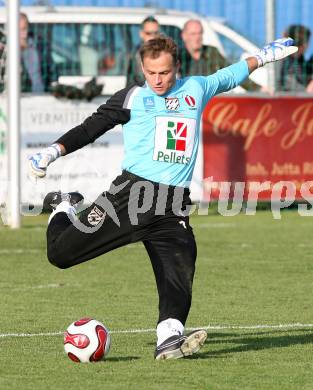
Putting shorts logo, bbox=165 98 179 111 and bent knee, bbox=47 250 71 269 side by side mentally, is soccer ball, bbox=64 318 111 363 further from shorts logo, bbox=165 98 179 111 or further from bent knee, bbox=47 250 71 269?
shorts logo, bbox=165 98 179 111

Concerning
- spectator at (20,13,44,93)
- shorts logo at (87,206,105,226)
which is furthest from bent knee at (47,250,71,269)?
spectator at (20,13,44,93)

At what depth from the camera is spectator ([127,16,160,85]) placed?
696 inches

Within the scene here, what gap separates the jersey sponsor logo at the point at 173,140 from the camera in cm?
802

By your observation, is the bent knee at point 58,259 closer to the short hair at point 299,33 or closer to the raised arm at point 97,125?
the raised arm at point 97,125

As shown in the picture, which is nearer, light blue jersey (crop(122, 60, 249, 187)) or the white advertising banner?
light blue jersey (crop(122, 60, 249, 187))

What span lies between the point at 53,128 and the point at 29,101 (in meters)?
0.49

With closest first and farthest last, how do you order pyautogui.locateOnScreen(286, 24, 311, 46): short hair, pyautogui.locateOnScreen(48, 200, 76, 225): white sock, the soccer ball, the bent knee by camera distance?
the soccer ball < the bent knee < pyautogui.locateOnScreen(48, 200, 76, 225): white sock < pyautogui.locateOnScreen(286, 24, 311, 46): short hair

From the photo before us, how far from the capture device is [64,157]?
17656 millimetres

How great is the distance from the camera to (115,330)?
913 cm

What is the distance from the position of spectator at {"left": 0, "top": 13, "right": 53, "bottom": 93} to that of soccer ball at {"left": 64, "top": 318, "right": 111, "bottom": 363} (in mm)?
10052

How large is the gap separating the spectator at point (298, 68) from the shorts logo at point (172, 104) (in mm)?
11006

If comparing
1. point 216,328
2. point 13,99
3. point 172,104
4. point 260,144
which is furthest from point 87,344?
point 260,144

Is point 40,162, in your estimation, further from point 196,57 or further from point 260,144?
point 260,144

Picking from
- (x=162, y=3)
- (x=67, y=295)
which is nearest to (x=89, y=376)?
(x=67, y=295)
